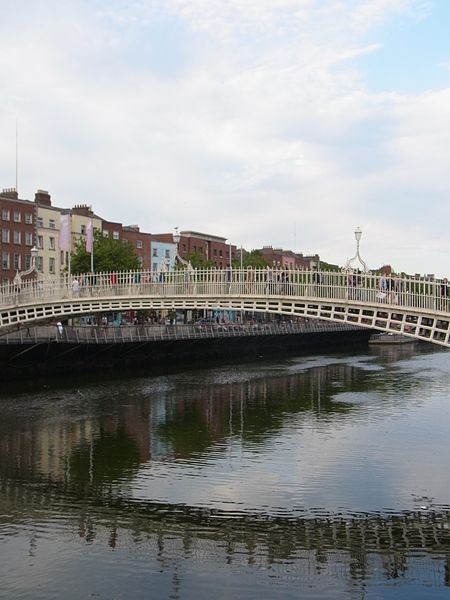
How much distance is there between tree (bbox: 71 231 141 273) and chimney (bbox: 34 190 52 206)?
8460 millimetres

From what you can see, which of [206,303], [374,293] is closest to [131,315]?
[206,303]

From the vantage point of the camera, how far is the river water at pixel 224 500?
41.3ft

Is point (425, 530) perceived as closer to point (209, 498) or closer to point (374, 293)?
point (209, 498)

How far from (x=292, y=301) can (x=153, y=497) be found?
8.28m

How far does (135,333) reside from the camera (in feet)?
152

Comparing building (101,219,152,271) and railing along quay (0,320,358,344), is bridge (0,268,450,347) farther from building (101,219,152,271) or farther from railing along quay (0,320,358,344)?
building (101,219,152,271)

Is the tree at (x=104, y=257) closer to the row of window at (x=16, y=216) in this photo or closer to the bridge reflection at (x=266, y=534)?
the row of window at (x=16, y=216)

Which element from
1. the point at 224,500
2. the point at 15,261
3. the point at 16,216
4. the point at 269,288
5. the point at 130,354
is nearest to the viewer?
the point at 224,500

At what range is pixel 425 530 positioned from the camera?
14703mm

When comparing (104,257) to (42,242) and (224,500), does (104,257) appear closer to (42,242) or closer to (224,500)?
(42,242)

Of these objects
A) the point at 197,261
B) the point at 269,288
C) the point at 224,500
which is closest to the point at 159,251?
the point at 197,261

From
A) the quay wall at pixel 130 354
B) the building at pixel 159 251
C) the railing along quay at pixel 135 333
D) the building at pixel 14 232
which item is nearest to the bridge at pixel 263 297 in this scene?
the railing along quay at pixel 135 333

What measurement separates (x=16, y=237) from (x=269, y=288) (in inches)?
1586

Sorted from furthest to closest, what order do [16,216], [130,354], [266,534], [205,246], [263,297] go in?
[205,246] < [16,216] < [130,354] < [263,297] < [266,534]
